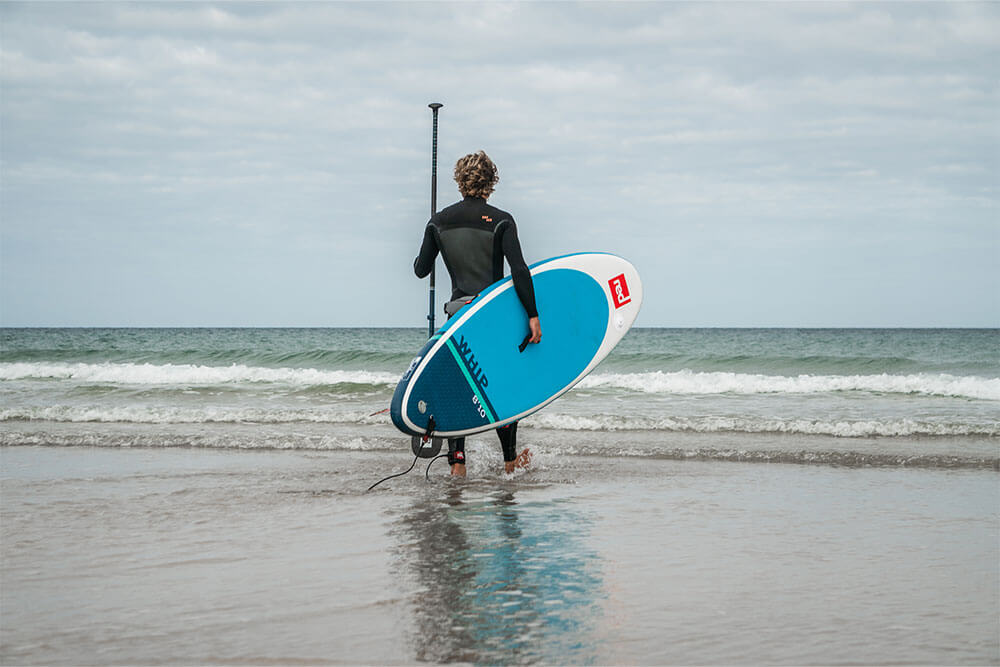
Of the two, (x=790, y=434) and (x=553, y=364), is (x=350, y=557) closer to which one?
(x=553, y=364)

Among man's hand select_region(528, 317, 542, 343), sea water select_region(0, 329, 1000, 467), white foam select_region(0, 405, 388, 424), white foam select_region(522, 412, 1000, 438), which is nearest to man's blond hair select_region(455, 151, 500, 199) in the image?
man's hand select_region(528, 317, 542, 343)

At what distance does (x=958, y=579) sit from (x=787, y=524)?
3.05 ft

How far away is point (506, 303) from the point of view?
16.5 feet

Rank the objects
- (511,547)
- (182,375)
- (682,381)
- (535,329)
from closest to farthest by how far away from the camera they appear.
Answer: (511,547) → (535,329) → (682,381) → (182,375)

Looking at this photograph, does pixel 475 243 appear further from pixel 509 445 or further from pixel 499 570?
pixel 499 570

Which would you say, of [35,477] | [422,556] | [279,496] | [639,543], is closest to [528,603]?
[422,556]

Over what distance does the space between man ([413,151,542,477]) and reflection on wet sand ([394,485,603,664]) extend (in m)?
1.26

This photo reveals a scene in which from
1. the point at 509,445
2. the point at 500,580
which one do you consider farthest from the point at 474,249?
the point at 500,580

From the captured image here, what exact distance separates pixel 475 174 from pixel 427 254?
55 centimetres

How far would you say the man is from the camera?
194 inches

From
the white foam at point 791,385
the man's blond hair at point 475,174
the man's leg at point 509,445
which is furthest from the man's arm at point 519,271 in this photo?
the white foam at point 791,385

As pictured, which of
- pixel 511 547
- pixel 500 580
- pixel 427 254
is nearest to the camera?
pixel 500 580

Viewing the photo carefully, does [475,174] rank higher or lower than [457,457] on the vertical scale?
higher

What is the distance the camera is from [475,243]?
5.01 meters
